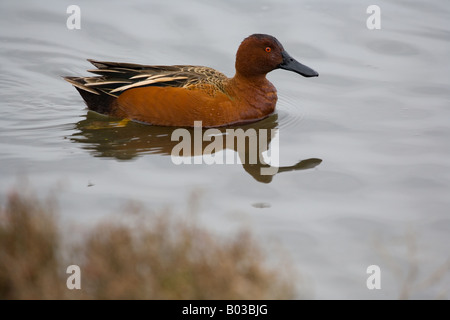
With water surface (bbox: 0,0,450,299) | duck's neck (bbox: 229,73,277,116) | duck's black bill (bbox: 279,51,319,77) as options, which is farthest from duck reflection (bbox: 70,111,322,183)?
duck's black bill (bbox: 279,51,319,77)

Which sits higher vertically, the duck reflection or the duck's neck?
the duck's neck

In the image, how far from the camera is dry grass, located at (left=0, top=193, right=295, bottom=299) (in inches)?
168

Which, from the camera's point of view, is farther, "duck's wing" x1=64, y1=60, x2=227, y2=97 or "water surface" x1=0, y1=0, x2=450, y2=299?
"duck's wing" x1=64, y1=60, x2=227, y2=97

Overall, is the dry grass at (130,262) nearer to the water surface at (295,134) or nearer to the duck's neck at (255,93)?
the water surface at (295,134)

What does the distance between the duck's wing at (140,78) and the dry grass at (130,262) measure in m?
3.56

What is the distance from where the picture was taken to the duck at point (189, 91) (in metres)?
7.98

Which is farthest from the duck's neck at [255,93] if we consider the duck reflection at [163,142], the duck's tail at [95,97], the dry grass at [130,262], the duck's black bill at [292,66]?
the dry grass at [130,262]

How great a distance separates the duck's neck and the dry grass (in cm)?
368

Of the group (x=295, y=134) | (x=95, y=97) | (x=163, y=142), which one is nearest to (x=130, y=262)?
(x=163, y=142)

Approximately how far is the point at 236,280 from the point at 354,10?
7.62m

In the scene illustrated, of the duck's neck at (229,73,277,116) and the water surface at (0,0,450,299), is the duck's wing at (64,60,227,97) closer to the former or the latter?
the duck's neck at (229,73,277,116)

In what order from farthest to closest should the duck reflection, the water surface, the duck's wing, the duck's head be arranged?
the duck's head, the duck's wing, the duck reflection, the water surface

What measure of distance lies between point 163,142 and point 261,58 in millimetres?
1732

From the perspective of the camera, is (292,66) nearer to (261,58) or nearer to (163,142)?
(261,58)
